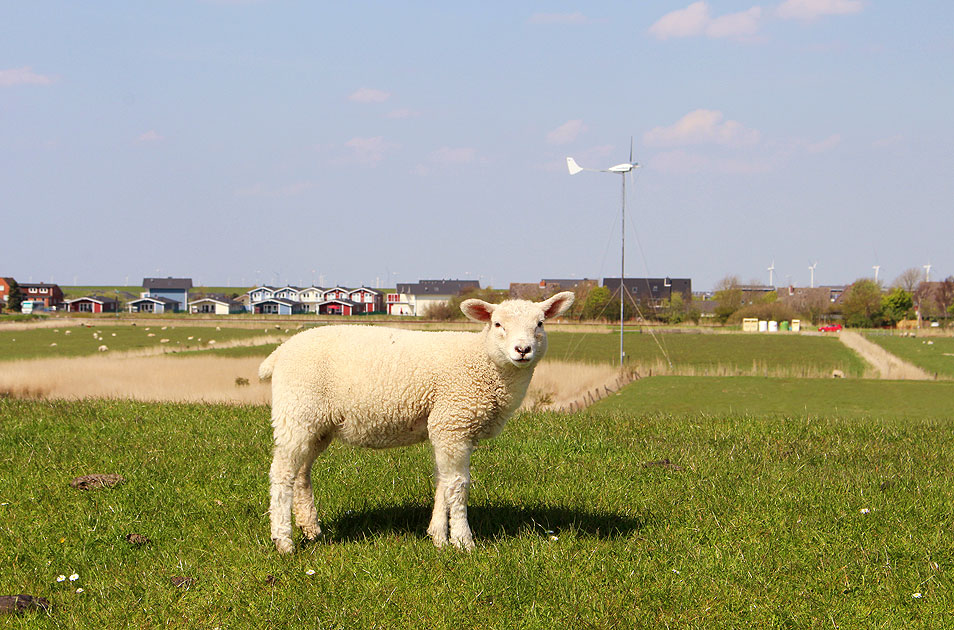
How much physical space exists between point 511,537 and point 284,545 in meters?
2.09

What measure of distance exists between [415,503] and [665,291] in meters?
140

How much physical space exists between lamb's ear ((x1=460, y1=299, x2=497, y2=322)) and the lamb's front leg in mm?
1182

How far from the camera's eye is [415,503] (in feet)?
26.3

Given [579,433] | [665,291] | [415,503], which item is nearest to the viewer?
[415,503]

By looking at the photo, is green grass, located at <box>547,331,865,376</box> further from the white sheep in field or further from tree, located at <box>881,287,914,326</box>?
tree, located at <box>881,287,914,326</box>

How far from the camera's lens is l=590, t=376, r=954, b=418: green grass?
766 inches

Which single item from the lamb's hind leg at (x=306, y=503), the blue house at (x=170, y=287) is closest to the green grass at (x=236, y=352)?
the lamb's hind leg at (x=306, y=503)

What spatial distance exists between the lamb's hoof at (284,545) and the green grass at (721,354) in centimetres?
3045

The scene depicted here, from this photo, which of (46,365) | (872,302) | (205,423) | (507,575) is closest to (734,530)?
(507,575)

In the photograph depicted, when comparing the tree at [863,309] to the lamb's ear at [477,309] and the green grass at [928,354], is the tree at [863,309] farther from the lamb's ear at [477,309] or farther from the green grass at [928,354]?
the lamb's ear at [477,309]

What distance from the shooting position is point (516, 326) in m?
6.14

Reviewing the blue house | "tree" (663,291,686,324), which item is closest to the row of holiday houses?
the blue house

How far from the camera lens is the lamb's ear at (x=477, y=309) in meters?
6.50

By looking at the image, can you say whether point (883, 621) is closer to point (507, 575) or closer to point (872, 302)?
point (507, 575)
